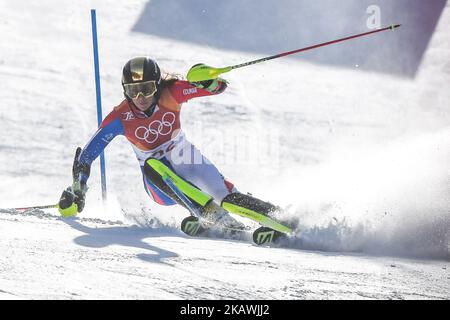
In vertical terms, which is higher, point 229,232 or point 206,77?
point 206,77

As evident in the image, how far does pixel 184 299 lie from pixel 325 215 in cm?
234

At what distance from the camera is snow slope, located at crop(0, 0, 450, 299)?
15.9 ft

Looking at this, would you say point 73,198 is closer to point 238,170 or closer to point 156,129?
point 156,129

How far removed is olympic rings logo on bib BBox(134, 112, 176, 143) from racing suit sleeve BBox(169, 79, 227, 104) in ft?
0.49

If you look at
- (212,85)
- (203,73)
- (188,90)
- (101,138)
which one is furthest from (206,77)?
(101,138)

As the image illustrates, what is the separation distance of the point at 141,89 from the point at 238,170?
128 inches

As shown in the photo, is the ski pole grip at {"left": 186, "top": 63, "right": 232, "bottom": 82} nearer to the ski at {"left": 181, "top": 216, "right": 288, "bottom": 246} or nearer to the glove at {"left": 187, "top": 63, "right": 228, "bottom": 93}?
the glove at {"left": 187, "top": 63, "right": 228, "bottom": 93}

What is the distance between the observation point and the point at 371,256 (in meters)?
5.90

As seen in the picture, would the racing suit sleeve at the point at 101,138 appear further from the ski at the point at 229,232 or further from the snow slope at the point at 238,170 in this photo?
the ski at the point at 229,232

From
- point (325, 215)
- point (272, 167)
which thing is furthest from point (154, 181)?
point (272, 167)

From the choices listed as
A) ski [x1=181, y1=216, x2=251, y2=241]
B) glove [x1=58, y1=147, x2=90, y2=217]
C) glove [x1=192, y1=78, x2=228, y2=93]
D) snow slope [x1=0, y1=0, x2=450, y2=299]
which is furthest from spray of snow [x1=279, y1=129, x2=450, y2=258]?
glove [x1=58, y1=147, x2=90, y2=217]

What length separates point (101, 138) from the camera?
6801 mm

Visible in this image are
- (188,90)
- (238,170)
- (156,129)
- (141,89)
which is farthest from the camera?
(238,170)

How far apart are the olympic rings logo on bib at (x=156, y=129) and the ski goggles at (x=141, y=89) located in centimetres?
26
